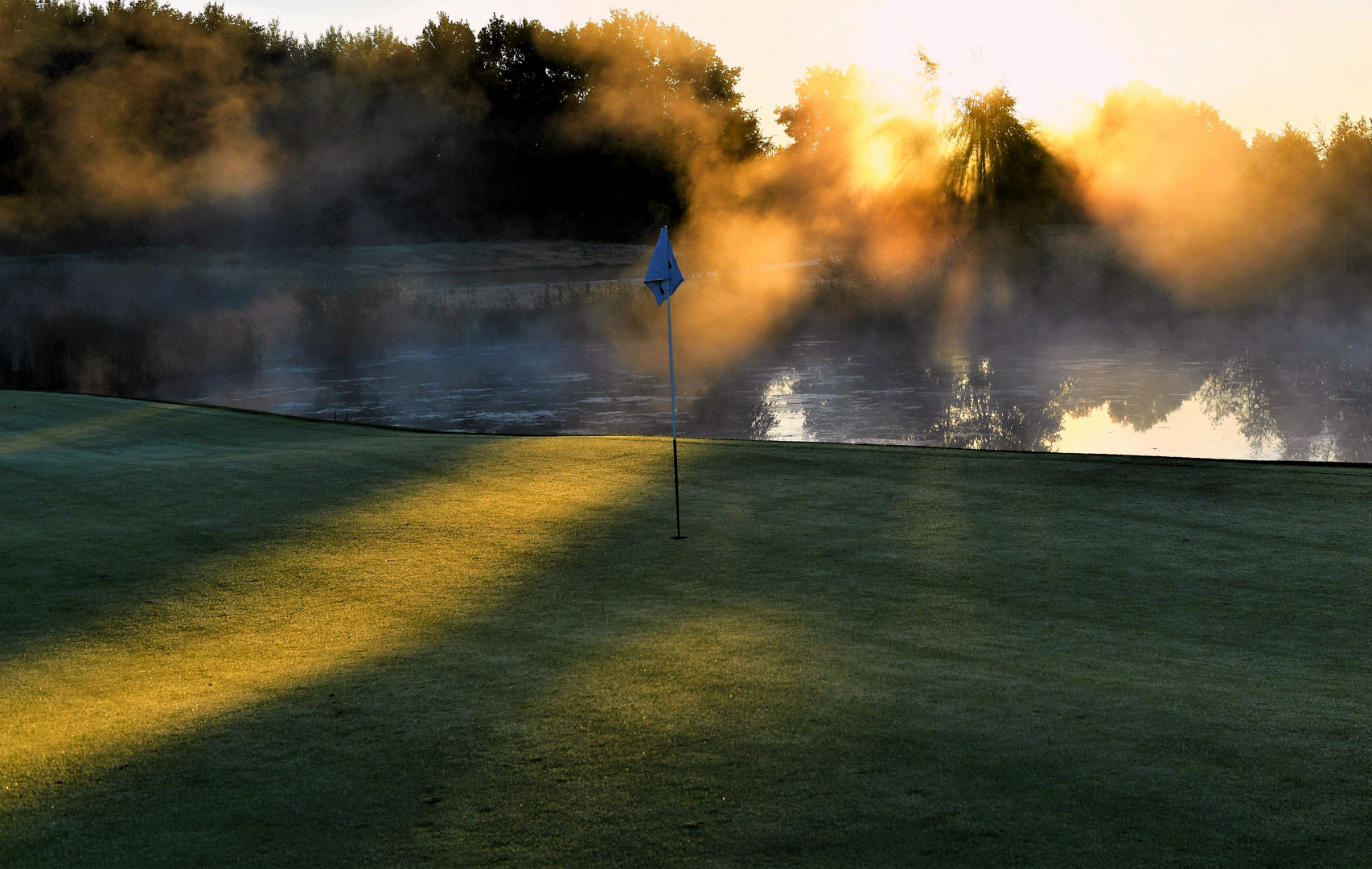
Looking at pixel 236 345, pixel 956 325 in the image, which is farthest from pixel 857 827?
pixel 956 325

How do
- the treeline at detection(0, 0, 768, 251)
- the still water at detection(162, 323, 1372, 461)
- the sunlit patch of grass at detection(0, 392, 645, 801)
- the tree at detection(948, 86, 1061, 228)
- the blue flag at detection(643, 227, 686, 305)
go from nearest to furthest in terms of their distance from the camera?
the sunlit patch of grass at detection(0, 392, 645, 801), the blue flag at detection(643, 227, 686, 305), the still water at detection(162, 323, 1372, 461), the tree at detection(948, 86, 1061, 228), the treeline at detection(0, 0, 768, 251)

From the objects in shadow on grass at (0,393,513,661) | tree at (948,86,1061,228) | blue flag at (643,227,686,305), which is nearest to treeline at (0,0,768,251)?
tree at (948,86,1061,228)

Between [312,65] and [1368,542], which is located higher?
[312,65]

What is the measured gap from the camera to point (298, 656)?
4.02 m

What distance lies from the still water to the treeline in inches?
769

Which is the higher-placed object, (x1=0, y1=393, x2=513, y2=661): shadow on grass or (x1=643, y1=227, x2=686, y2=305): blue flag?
(x1=643, y1=227, x2=686, y2=305): blue flag

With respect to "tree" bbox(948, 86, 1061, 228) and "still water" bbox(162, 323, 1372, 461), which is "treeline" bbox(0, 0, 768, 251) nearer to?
"tree" bbox(948, 86, 1061, 228)

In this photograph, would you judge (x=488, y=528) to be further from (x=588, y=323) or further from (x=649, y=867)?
(x=588, y=323)

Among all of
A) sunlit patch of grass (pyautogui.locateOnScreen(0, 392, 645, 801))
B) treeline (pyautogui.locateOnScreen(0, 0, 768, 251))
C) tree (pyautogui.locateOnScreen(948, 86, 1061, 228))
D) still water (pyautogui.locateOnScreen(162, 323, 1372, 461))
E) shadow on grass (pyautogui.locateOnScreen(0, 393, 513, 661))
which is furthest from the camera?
treeline (pyautogui.locateOnScreen(0, 0, 768, 251))

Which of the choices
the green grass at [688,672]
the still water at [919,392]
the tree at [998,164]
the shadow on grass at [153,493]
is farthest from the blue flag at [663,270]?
the tree at [998,164]

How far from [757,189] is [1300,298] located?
22894 millimetres

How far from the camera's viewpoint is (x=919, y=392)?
1866cm

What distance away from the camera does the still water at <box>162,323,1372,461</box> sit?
14258 millimetres

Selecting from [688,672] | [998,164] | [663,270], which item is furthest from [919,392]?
[998,164]
